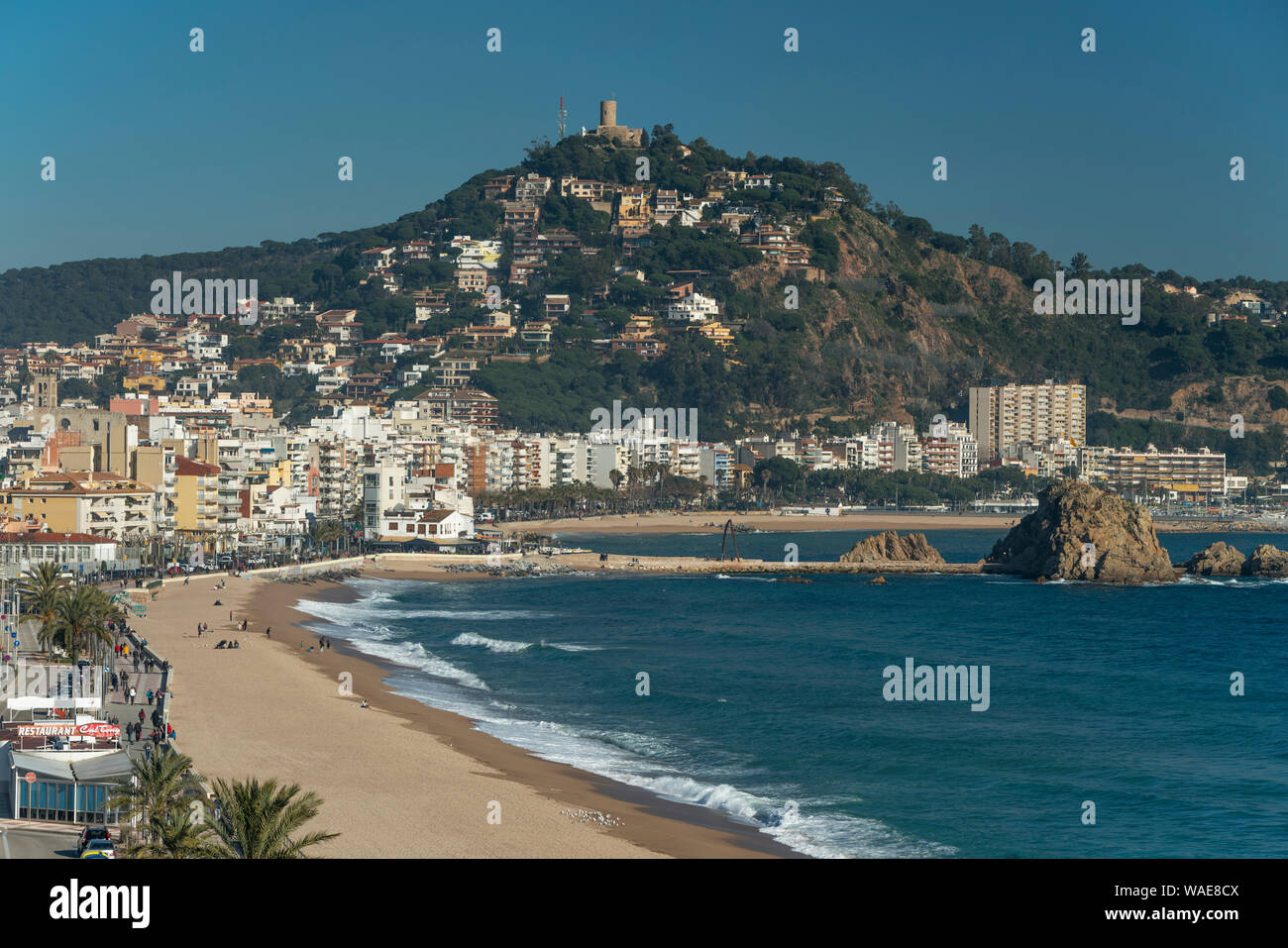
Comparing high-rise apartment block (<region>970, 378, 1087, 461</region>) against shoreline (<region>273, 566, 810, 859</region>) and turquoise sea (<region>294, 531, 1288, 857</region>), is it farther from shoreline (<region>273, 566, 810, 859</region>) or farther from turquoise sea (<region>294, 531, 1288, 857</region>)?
shoreline (<region>273, 566, 810, 859</region>)

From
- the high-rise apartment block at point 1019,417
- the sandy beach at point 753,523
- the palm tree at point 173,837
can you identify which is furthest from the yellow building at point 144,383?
the palm tree at point 173,837

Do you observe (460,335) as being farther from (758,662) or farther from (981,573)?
(758,662)

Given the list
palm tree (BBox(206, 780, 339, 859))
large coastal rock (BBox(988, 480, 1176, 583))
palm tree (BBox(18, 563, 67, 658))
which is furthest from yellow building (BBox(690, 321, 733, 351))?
palm tree (BBox(206, 780, 339, 859))

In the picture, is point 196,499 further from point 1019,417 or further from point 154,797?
point 1019,417

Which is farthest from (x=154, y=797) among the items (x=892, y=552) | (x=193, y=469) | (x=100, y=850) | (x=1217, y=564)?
(x=1217, y=564)

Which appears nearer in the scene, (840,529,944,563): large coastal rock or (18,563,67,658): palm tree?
(18,563,67,658): palm tree
